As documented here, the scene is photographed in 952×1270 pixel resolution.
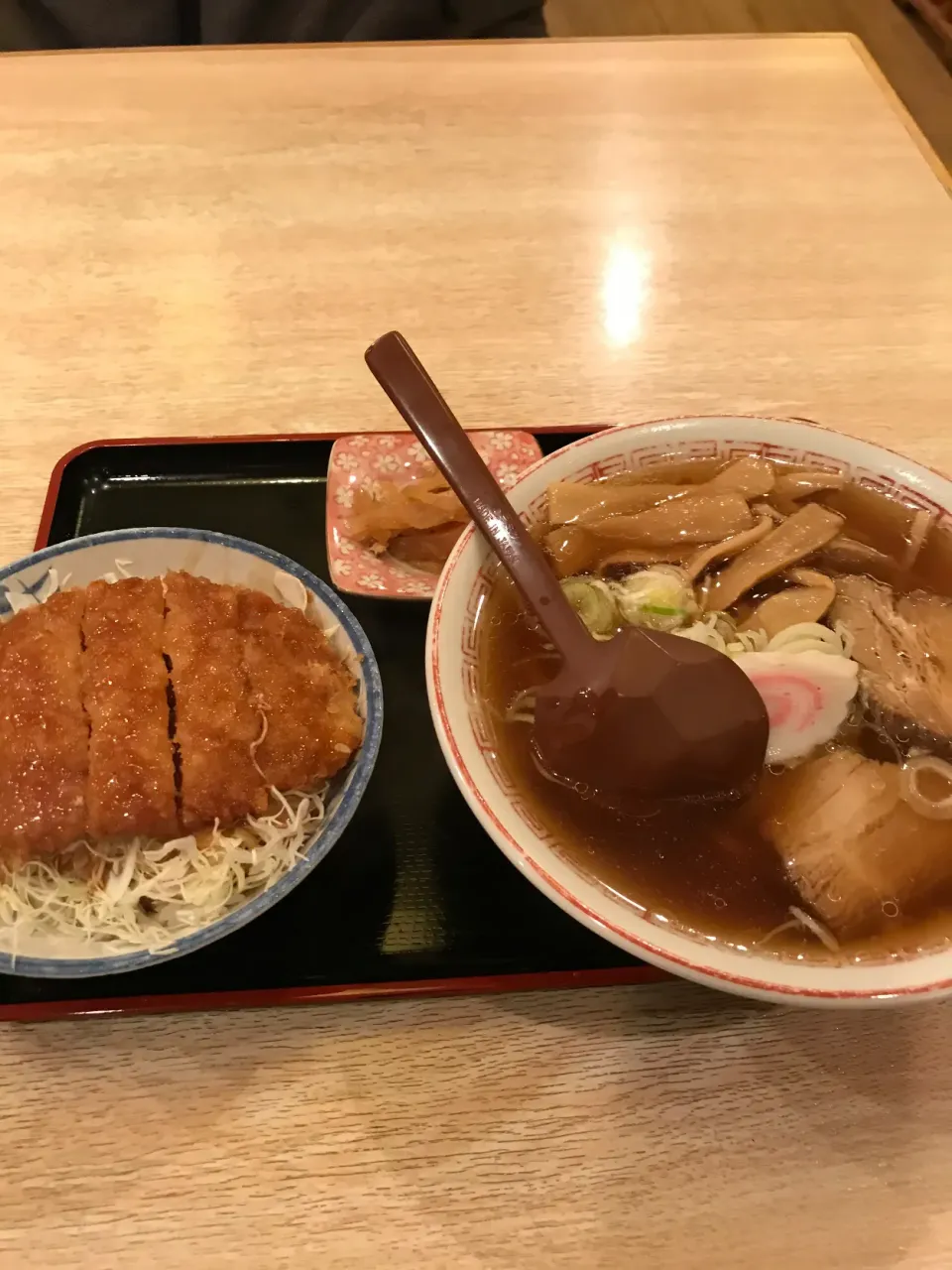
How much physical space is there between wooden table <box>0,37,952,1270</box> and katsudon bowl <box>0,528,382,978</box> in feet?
0.31

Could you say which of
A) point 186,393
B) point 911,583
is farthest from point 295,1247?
point 186,393

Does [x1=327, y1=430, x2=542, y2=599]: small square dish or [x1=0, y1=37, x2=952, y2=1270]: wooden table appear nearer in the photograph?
[x1=0, y1=37, x2=952, y2=1270]: wooden table

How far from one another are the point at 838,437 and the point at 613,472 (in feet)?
0.96

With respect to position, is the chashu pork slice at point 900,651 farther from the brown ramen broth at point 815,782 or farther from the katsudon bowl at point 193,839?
the katsudon bowl at point 193,839

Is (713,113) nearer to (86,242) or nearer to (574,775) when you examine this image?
(86,242)

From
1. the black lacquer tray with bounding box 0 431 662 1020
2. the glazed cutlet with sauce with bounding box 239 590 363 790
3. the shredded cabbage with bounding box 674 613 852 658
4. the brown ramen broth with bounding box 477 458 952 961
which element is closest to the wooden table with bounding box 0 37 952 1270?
the black lacquer tray with bounding box 0 431 662 1020

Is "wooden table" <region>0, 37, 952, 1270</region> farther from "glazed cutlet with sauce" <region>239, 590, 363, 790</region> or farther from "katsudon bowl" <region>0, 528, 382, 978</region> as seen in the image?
"glazed cutlet with sauce" <region>239, 590, 363, 790</region>

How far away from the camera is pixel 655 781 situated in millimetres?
989

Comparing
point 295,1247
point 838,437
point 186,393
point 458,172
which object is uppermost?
point 458,172

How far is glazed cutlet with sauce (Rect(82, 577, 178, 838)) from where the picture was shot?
1005mm

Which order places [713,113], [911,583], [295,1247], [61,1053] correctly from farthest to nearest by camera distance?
[713,113] < [911,583] < [61,1053] < [295,1247]

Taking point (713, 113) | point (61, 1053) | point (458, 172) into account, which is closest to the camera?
point (61, 1053)

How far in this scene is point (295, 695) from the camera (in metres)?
1.10

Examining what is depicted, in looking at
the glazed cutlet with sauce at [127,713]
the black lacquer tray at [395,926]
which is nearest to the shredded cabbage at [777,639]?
the black lacquer tray at [395,926]
